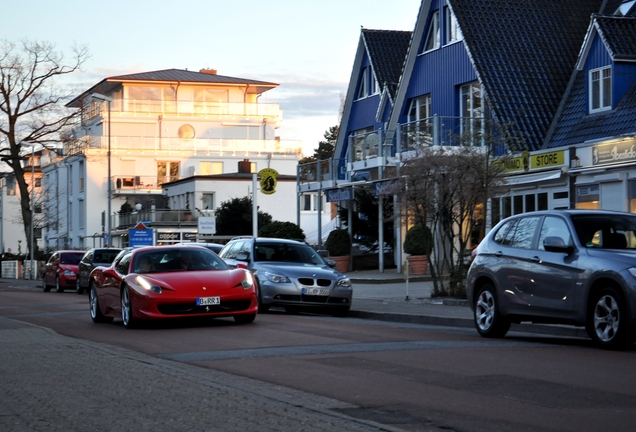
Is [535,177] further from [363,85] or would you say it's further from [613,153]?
[363,85]

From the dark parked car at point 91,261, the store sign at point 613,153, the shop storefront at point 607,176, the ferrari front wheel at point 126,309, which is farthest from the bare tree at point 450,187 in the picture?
the dark parked car at point 91,261

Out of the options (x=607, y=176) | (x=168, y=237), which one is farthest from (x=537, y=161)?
(x=168, y=237)

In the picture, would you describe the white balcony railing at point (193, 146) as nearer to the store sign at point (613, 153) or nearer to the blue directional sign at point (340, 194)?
the blue directional sign at point (340, 194)

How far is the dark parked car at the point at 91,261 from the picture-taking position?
38.7 m

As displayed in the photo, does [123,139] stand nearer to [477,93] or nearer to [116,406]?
[477,93]

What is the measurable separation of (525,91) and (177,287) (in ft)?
64.0

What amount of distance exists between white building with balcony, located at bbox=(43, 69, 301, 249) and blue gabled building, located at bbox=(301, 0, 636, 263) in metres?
49.1

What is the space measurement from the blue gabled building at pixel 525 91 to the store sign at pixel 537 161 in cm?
3

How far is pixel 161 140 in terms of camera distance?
91438mm

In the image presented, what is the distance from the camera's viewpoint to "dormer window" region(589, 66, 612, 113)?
3067 centimetres

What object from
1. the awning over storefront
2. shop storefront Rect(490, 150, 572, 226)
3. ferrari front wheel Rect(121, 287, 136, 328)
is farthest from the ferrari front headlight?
the awning over storefront

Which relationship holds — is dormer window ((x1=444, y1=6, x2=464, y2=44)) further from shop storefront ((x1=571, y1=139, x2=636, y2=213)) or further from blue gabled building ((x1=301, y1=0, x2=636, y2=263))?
shop storefront ((x1=571, y1=139, x2=636, y2=213))

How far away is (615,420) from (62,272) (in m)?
35.7

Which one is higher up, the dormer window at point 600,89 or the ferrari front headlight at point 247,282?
the dormer window at point 600,89
